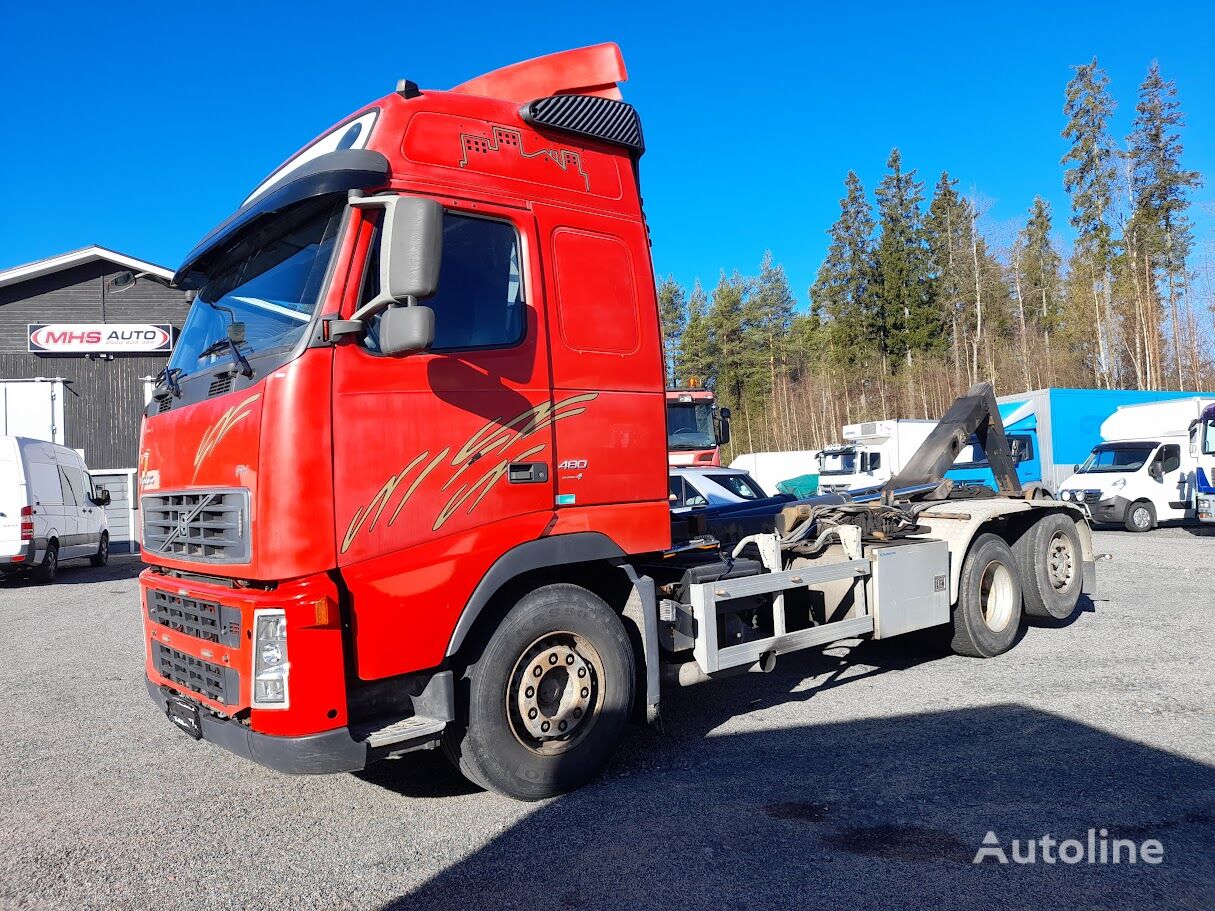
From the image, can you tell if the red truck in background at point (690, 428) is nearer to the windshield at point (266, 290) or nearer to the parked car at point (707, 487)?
the parked car at point (707, 487)

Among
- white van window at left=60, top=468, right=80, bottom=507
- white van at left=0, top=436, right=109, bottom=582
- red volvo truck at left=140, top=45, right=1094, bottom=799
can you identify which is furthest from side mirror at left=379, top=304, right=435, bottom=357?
white van window at left=60, top=468, right=80, bottom=507

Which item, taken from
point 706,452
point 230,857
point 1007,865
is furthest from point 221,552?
point 706,452

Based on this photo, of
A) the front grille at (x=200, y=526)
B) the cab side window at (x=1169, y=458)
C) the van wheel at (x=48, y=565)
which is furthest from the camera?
the cab side window at (x=1169, y=458)

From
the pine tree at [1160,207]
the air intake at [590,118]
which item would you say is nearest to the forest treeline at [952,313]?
the pine tree at [1160,207]

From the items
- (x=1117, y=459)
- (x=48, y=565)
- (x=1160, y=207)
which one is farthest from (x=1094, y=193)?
(x=48, y=565)

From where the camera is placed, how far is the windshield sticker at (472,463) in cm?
362

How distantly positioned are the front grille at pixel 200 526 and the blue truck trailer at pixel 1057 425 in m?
22.8

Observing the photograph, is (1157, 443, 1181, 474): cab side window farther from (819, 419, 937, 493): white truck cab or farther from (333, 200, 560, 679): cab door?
Answer: (333, 200, 560, 679): cab door

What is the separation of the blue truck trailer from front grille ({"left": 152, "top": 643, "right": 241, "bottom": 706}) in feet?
74.9

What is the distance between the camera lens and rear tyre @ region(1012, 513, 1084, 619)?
296 inches

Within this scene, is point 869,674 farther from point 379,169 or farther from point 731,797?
point 379,169

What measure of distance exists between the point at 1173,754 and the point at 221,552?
489cm

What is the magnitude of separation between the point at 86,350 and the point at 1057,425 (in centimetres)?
→ 2822

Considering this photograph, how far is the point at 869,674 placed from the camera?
21.4 ft
